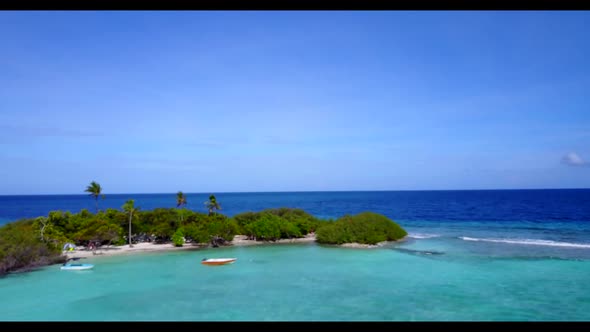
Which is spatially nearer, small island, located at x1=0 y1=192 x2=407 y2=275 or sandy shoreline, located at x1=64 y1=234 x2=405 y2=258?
sandy shoreline, located at x1=64 y1=234 x2=405 y2=258

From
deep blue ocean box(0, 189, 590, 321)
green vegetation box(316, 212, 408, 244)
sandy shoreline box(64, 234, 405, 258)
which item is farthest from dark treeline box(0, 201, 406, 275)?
deep blue ocean box(0, 189, 590, 321)

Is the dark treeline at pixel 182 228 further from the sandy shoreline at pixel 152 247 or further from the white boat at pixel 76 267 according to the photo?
the white boat at pixel 76 267

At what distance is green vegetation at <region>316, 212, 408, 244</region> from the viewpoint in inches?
1358

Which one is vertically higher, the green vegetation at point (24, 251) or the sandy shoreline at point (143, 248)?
the green vegetation at point (24, 251)

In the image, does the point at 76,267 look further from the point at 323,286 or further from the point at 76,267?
the point at 323,286

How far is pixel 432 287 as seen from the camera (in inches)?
794

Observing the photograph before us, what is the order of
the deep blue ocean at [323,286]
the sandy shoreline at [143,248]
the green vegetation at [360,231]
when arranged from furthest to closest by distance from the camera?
1. the green vegetation at [360,231]
2. the sandy shoreline at [143,248]
3. the deep blue ocean at [323,286]

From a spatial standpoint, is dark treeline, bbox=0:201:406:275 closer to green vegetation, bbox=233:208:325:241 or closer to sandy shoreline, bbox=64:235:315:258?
green vegetation, bbox=233:208:325:241

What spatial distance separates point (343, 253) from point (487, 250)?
498 inches

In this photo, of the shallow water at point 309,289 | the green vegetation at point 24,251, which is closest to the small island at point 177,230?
the green vegetation at point 24,251

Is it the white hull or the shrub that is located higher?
the shrub

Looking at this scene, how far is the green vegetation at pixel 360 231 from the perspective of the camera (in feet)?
113
